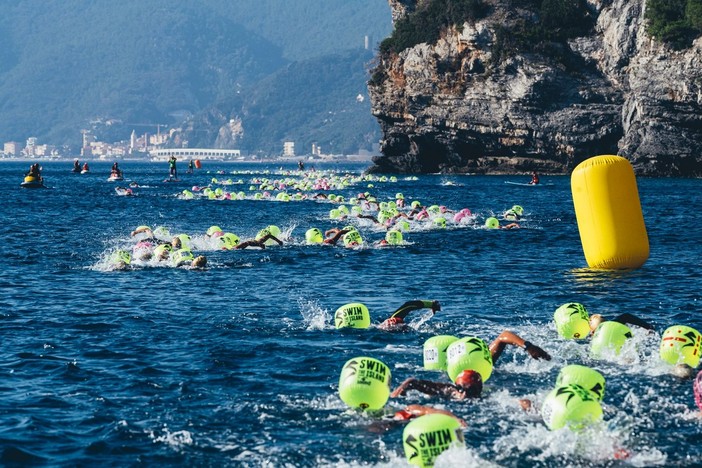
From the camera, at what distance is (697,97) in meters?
83.4

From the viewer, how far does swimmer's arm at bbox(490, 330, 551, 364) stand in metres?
16.4

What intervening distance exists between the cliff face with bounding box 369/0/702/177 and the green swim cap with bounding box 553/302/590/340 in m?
69.7

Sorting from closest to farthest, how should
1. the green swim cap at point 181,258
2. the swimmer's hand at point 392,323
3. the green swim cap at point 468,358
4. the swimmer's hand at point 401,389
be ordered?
the swimmer's hand at point 401,389, the green swim cap at point 468,358, the swimmer's hand at point 392,323, the green swim cap at point 181,258

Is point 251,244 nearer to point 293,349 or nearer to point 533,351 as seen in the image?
point 293,349

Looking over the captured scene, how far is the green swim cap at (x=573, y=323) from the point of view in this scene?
63.3 feet

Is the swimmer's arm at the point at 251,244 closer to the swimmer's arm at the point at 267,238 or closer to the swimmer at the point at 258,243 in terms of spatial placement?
the swimmer at the point at 258,243

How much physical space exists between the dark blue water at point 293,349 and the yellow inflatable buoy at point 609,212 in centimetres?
58

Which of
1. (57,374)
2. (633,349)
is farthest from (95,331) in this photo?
(633,349)

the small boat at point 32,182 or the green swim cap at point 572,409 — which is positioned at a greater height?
the small boat at point 32,182

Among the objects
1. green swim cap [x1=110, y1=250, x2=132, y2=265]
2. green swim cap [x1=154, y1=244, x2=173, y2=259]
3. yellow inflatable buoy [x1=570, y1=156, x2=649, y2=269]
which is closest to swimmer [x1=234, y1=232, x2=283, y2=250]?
green swim cap [x1=154, y1=244, x2=173, y2=259]

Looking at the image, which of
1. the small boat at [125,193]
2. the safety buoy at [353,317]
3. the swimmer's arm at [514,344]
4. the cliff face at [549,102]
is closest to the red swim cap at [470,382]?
the swimmer's arm at [514,344]

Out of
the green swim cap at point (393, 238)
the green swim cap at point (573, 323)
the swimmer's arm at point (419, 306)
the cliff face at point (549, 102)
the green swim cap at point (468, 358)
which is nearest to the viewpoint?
the green swim cap at point (468, 358)

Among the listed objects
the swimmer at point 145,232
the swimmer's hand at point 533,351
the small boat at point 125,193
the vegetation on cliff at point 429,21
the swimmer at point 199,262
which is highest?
the vegetation on cliff at point 429,21

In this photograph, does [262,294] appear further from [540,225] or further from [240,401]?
[540,225]
